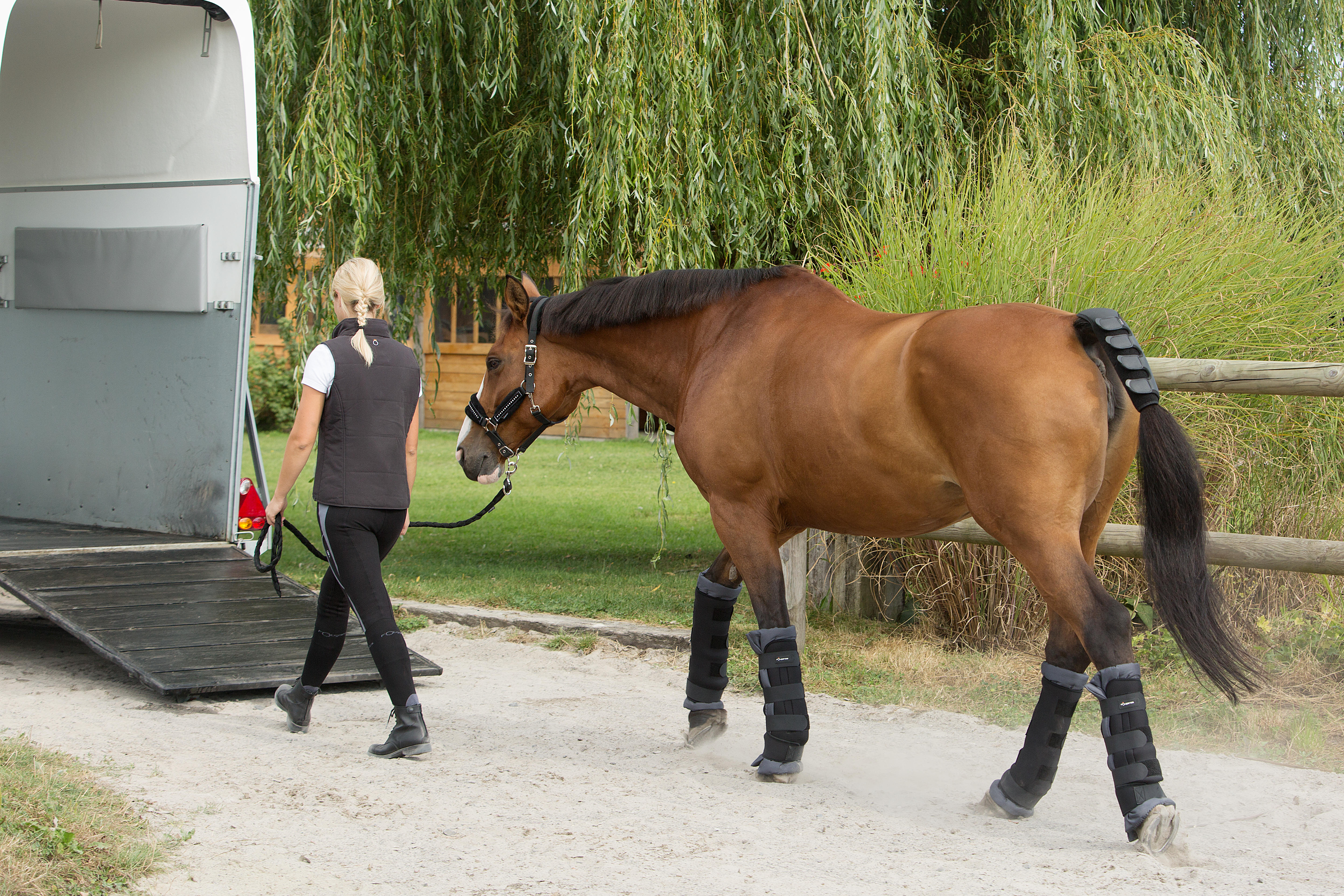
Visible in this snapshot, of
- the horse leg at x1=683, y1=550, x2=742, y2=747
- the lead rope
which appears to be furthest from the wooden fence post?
the lead rope

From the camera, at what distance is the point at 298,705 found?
4309mm

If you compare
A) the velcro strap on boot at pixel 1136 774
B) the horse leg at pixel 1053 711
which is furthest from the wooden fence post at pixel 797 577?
the velcro strap on boot at pixel 1136 774

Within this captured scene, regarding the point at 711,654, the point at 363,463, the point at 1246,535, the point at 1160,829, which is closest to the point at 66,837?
the point at 363,463

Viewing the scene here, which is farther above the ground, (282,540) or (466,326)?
(466,326)

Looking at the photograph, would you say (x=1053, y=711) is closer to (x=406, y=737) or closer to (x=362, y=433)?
(x=406, y=737)

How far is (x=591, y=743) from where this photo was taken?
4328mm

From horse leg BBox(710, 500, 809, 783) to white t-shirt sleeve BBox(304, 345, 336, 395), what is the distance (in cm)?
137

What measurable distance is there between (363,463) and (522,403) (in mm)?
668

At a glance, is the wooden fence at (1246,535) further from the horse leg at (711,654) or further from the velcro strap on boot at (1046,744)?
the velcro strap on boot at (1046,744)

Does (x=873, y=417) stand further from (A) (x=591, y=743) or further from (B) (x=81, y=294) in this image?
(B) (x=81, y=294)

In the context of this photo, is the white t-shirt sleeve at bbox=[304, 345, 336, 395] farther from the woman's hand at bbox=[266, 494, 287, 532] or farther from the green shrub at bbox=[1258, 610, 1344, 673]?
the green shrub at bbox=[1258, 610, 1344, 673]

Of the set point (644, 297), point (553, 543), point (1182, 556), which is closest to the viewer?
point (1182, 556)

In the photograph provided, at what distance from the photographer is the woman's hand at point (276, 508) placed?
396 centimetres

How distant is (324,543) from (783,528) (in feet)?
5.16
